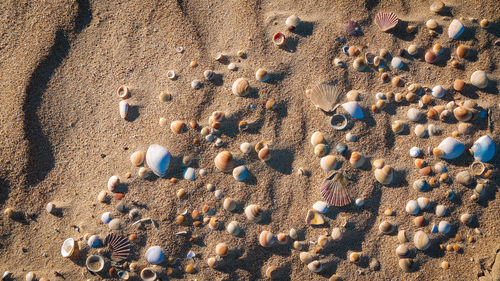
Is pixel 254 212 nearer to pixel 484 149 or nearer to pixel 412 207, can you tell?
pixel 412 207

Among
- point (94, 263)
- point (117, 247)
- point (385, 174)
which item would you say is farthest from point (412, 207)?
point (94, 263)

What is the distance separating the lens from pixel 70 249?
8.61 ft

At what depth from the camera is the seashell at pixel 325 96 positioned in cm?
268

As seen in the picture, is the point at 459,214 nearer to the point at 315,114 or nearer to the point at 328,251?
the point at 328,251

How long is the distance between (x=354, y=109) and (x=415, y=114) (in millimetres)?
536

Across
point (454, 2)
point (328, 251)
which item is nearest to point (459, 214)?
point (328, 251)

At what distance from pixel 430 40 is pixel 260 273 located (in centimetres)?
256

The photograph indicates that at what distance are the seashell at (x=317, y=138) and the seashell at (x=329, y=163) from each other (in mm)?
143

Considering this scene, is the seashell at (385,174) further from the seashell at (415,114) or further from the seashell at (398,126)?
Result: the seashell at (415,114)

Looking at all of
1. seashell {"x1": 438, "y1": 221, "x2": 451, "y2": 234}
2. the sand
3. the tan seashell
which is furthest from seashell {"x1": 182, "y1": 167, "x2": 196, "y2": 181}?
seashell {"x1": 438, "y1": 221, "x2": 451, "y2": 234}

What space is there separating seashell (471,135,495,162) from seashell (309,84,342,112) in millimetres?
1201

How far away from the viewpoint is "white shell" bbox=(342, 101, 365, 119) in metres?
2.65

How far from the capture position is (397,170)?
2650 mm

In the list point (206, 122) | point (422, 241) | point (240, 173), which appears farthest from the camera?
point (206, 122)
